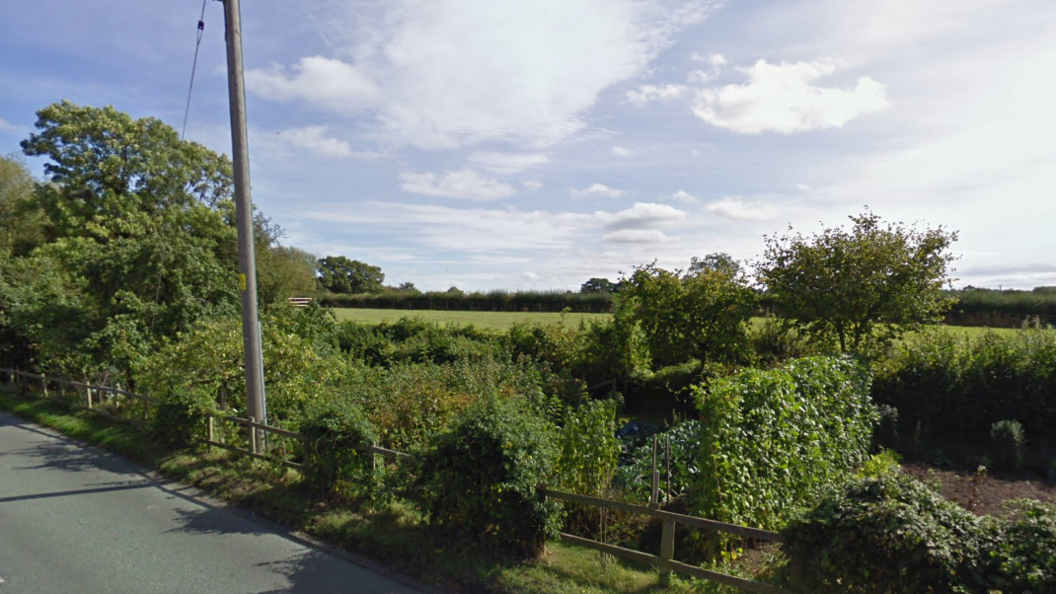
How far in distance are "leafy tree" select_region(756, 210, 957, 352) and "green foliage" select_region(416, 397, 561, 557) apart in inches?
370

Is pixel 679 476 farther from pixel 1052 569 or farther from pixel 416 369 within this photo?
pixel 416 369

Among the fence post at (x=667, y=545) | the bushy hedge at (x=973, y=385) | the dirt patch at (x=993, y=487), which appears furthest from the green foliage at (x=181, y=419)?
the bushy hedge at (x=973, y=385)

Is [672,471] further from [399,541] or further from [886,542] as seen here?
[886,542]

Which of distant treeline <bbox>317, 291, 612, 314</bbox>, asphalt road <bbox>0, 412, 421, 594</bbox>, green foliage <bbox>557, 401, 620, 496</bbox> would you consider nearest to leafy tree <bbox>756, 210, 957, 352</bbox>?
green foliage <bbox>557, 401, 620, 496</bbox>

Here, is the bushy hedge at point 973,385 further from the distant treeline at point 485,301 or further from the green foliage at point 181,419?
the distant treeline at point 485,301

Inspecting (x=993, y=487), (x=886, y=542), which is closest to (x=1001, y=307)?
(x=993, y=487)

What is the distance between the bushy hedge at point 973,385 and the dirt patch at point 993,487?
1.30m

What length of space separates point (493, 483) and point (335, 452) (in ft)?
8.82

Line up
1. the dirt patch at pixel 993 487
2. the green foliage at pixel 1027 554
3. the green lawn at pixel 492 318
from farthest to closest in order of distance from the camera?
the green lawn at pixel 492 318 → the dirt patch at pixel 993 487 → the green foliage at pixel 1027 554

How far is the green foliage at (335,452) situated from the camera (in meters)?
7.05

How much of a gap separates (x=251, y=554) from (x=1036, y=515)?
6.91m

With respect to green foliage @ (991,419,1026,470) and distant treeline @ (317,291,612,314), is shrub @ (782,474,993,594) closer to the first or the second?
green foliage @ (991,419,1026,470)

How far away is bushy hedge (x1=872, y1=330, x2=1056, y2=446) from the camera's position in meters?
10.6

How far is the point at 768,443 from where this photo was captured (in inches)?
258
